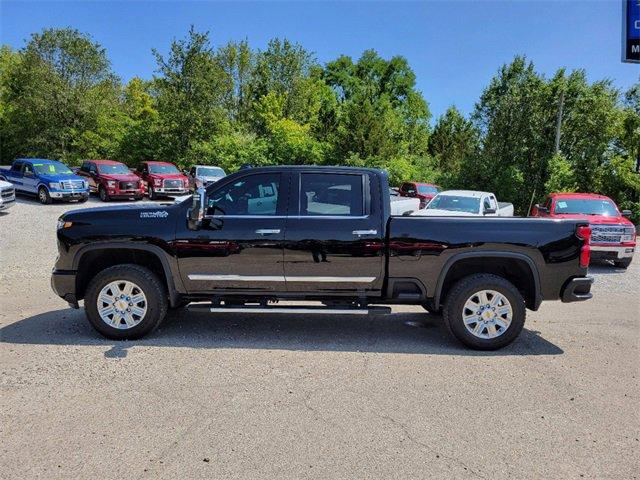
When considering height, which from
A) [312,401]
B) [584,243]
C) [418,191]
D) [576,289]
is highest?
[418,191]

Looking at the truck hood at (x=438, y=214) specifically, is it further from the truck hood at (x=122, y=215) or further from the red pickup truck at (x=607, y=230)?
the truck hood at (x=122, y=215)

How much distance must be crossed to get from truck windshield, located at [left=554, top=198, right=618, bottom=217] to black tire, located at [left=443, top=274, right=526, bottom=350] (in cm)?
758

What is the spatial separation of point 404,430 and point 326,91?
5402 centimetres

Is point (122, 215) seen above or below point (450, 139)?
below

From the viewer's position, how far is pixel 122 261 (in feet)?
18.6

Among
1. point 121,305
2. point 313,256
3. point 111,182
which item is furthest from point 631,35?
point 111,182

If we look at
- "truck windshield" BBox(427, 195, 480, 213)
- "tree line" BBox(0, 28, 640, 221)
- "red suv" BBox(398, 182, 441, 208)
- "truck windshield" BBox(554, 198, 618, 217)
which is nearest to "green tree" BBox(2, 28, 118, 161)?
"tree line" BBox(0, 28, 640, 221)

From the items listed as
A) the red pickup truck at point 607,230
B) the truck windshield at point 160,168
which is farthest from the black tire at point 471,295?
the truck windshield at point 160,168

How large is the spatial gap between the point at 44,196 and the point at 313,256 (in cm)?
1850

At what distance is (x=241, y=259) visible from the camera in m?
5.36

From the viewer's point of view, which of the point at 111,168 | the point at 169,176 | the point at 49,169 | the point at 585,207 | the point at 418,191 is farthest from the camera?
the point at 418,191

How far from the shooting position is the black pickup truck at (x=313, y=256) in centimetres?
532

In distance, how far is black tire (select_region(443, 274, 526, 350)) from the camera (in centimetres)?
528

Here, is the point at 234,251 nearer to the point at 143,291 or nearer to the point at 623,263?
the point at 143,291
